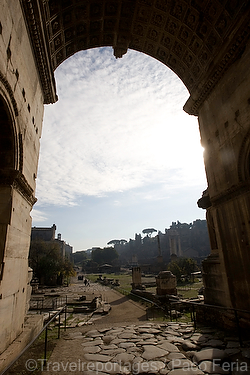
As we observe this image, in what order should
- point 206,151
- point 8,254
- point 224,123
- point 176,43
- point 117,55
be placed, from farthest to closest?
point 117,55 → point 176,43 → point 206,151 → point 224,123 → point 8,254

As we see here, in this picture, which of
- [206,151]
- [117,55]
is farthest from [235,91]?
[117,55]

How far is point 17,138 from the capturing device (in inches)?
206

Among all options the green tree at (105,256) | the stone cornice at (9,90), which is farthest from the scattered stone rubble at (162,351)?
the green tree at (105,256)

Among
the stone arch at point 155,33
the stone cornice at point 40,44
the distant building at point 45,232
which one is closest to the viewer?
the stone cornice at point 40,44

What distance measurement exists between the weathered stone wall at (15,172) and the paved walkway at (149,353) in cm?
146

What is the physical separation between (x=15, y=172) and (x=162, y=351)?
202 inches

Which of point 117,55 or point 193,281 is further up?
point 117,55

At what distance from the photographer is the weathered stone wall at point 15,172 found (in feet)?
14.5

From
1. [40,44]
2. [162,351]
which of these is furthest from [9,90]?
[162,351]

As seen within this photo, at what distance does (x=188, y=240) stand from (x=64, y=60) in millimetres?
115396

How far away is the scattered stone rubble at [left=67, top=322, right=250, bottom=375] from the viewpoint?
3.92 metres

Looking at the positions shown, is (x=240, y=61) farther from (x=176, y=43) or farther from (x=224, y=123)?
(x=176, y=43)

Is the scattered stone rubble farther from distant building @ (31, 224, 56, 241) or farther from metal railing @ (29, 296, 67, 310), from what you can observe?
distant building @ (31, 224, 56, 241)

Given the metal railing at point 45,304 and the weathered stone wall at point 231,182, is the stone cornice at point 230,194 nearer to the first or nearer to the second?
the weathered stone wall at point 231,182
